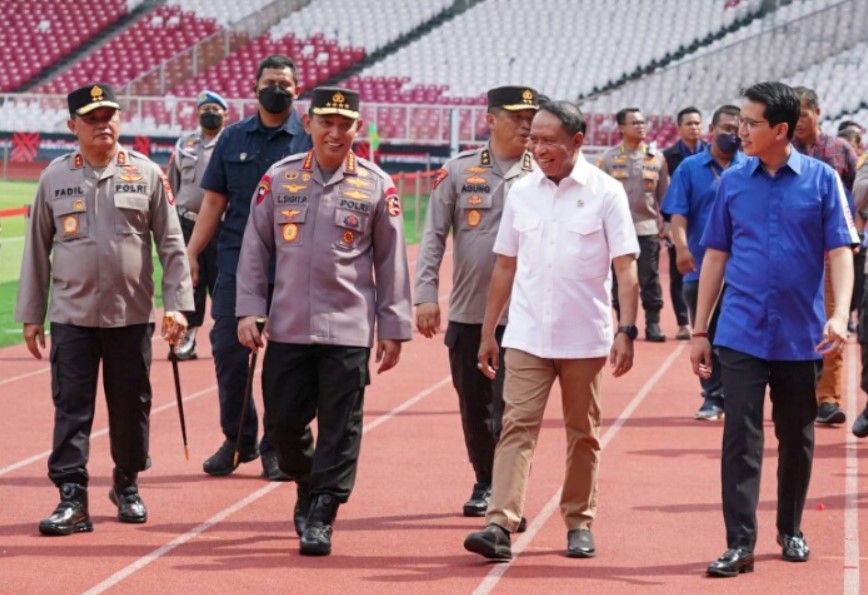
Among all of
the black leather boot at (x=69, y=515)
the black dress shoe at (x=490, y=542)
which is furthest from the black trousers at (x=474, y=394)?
the black leather boot at (x=69, y=515)

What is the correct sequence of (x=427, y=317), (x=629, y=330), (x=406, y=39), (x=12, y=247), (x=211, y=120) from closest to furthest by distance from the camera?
(x=629, y=330) < (x=427, y=317) < (x=211, y=120) < (x=12, y=247) < (x=406, y=39)

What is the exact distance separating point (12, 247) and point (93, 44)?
85.9 feet

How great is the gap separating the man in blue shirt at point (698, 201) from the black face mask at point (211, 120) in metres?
3.53

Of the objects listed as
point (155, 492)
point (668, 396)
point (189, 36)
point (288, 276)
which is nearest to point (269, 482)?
point (155, 492)

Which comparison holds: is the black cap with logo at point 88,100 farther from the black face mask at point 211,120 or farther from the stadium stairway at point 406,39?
the stadium stairway at point 406,39

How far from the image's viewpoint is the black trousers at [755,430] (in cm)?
671

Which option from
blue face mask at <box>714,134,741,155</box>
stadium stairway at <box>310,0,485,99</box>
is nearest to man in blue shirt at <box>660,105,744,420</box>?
blue face mask at <box>714,134,741,155</box>

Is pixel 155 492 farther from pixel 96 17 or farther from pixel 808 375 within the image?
pixel 96 17

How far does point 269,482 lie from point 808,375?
310cm

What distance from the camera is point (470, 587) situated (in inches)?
256

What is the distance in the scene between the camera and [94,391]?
7.66 m

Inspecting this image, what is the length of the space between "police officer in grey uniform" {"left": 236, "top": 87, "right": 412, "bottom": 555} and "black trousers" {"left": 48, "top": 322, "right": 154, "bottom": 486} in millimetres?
623

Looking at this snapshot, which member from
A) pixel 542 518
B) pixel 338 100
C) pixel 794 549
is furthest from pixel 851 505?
pixel 338 100

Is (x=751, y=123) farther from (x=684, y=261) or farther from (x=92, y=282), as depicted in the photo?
(x=684, y=261)
